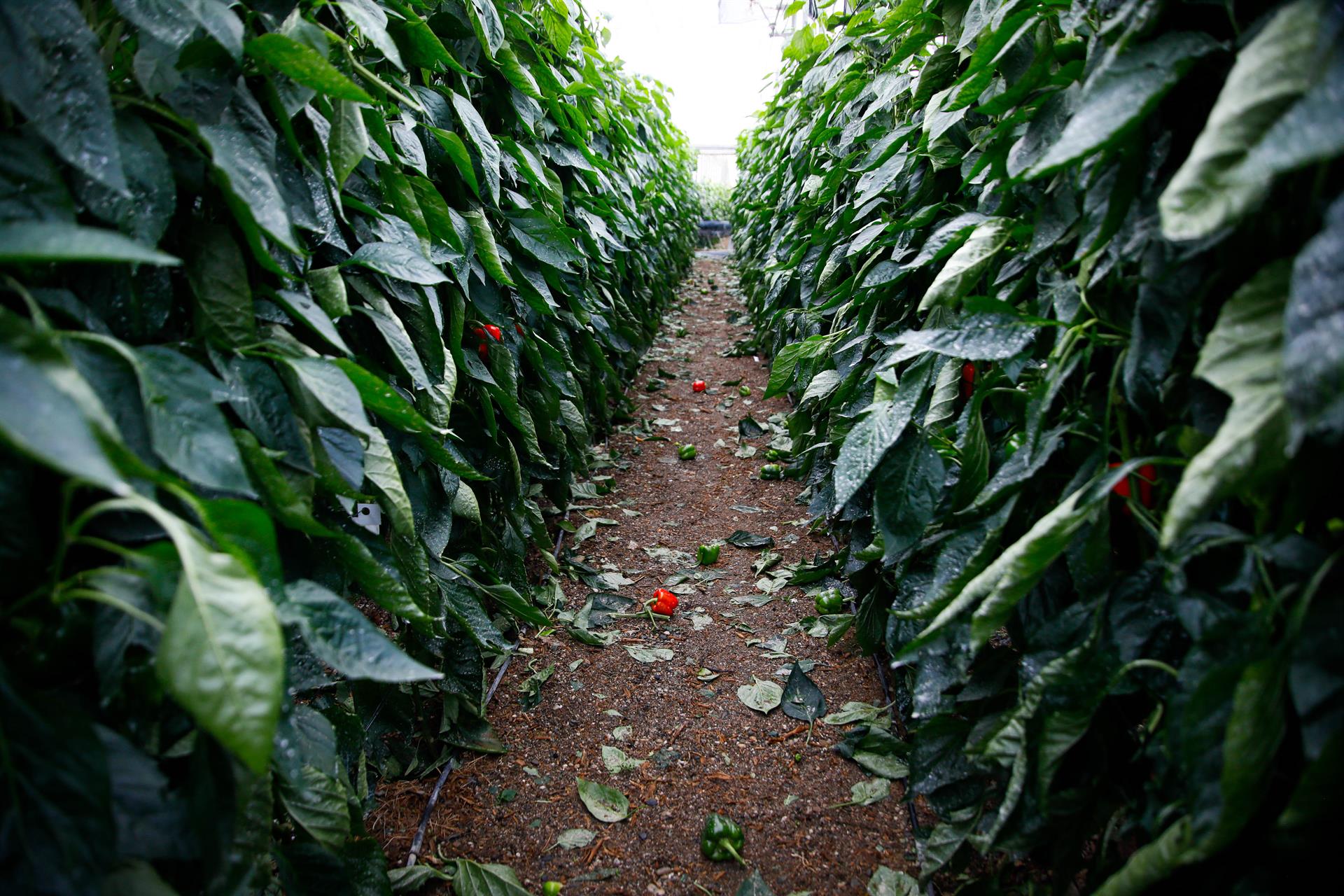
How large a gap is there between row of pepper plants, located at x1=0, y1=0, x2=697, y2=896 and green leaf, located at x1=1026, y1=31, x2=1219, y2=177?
2.50ft

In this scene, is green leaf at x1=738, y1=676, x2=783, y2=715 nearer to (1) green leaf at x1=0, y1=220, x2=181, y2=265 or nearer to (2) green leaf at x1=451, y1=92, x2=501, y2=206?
(2) green leaf at x1=451, y1=92, x2=501, y2=206

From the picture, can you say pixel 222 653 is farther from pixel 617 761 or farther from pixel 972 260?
pixel 617 761

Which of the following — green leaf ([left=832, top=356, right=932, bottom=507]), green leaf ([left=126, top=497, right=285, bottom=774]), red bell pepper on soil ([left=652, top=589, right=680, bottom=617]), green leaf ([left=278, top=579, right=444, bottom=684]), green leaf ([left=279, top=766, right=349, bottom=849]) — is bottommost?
red bell pepper on soil ([left=652, top=589, right=680, bottom=617])

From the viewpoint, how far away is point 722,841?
140 cm

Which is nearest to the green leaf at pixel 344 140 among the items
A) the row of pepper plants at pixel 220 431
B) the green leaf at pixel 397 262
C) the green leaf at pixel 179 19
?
the row of pepper plants at pixel 220 431

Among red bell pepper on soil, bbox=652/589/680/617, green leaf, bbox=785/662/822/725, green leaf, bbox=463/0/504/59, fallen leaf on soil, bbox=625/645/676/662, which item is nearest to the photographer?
green leaf, bbox=463/0/504/59

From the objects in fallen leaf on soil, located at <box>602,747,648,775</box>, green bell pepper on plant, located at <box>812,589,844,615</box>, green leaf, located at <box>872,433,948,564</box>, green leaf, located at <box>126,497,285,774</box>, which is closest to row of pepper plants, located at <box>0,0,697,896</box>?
green leaf, located at <box>126,497,285,774</box>

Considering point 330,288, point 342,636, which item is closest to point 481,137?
point 330,288

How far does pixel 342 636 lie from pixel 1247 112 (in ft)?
2.90

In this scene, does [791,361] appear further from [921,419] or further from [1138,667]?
[1138,667]

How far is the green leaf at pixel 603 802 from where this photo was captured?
151 cm

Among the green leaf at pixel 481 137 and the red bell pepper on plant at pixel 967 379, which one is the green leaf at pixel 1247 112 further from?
the green leaf at pixel 481 137

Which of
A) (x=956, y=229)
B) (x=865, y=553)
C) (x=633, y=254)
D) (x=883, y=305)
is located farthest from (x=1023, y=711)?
(x=633, y=254)

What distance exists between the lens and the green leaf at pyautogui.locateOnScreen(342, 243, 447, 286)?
1063 mm
